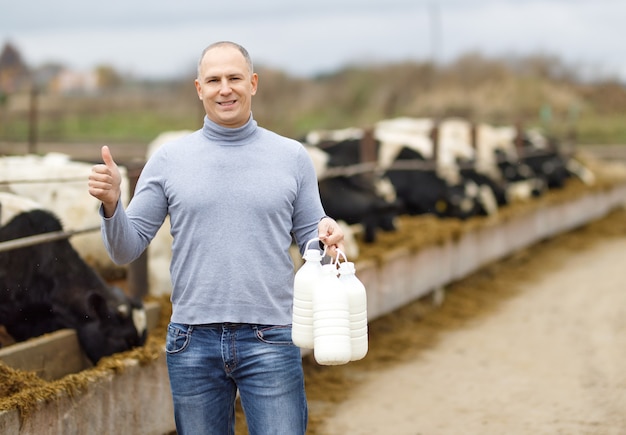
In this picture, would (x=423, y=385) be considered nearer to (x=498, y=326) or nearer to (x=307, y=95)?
(x=498, y=326)

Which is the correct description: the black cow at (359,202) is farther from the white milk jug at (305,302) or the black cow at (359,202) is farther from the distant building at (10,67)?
the distant building at (10,67)

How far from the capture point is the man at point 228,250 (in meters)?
3.16

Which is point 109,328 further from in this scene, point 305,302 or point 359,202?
point 359,202

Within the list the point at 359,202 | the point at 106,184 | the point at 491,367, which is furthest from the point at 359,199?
the point at 106,184

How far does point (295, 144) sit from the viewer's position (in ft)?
10.9

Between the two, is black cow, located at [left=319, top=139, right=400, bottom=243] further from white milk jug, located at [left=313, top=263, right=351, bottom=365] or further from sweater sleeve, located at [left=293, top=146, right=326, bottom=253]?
white milk jug, located at [left=313, top=263, right=351, bottom=365]

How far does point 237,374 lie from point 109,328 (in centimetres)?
239

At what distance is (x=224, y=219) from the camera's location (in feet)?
10.4

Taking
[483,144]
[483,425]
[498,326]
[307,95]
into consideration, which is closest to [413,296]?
[498,326]

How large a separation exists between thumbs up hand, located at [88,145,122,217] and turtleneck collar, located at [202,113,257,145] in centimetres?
40

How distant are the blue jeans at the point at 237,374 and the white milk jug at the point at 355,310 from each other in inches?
12.1

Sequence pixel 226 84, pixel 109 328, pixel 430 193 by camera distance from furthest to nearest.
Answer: pixel 430 193 → pixel 109 328 → pixel 226 84

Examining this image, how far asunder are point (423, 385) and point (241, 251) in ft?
12.1

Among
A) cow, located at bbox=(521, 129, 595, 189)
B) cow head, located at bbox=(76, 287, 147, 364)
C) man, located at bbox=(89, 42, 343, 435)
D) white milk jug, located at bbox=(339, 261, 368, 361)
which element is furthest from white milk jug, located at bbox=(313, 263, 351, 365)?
cow, located at bbox=(521, 129, 595, 189)
